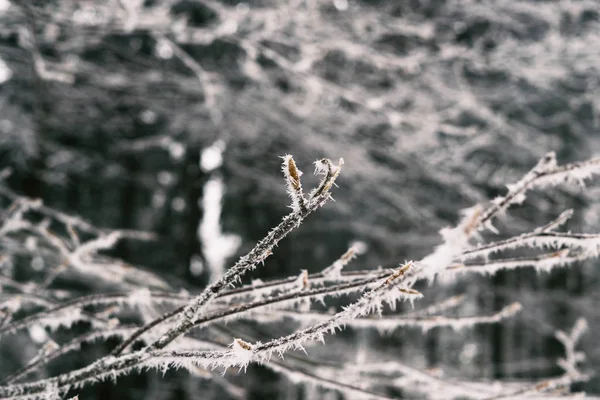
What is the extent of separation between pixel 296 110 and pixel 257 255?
11.1ft

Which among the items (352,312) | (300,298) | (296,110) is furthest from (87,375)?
(296,110)

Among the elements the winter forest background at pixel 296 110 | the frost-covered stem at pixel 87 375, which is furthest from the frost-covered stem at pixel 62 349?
the winter forest background at pixel 296 110

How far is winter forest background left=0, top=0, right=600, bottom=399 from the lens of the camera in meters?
3.38

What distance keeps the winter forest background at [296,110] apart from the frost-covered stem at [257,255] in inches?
64.7

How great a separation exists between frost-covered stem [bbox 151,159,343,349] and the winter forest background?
1.64 meters

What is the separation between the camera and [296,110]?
421 centimetres

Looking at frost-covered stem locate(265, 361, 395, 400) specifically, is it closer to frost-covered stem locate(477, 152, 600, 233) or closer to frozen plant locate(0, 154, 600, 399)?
frozen plant locate(0, 154, 600, 399)

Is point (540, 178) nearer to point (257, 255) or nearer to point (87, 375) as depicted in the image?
point (257, 255)

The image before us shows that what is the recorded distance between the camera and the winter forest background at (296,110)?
338cm

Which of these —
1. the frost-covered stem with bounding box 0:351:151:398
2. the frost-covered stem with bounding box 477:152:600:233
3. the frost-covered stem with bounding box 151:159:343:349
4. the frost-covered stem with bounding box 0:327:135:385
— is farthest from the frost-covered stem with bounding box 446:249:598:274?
the frost-covered stem with bounding box 0:327:135:385

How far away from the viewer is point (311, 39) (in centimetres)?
321

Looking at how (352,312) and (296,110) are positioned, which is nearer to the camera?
(352,312)

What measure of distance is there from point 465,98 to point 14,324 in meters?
3.64

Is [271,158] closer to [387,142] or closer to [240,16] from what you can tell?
[387,142]
